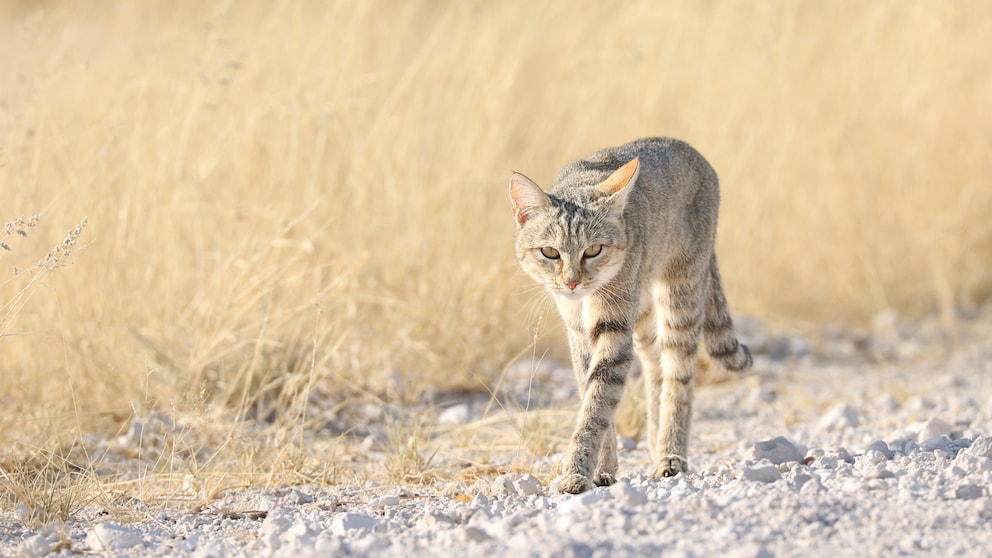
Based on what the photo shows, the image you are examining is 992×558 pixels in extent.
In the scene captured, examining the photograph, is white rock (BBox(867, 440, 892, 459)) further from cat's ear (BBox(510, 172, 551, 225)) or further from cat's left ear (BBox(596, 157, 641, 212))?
cat's ear (BBox(510, 172, 551, 225))

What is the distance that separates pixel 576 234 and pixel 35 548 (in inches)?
77.8

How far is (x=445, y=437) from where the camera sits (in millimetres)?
4992

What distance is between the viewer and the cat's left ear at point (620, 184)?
4102 millimetres

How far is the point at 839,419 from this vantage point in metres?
5.31

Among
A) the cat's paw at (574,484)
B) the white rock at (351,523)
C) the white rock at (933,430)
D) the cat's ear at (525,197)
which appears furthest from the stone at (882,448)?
the white rock at (351,523)

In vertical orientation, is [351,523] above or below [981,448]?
below

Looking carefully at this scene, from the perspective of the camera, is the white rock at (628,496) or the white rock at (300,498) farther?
the white rock at (300,498)

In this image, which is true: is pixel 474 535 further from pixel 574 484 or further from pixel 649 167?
pixel 649 167

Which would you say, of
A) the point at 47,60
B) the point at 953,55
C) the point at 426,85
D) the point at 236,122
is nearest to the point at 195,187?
the point at 236,122

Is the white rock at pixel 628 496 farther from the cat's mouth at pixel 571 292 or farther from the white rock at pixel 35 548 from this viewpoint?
the white rock at pixel 35 548

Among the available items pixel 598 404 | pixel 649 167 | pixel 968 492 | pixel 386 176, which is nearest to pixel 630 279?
pixel 598 404

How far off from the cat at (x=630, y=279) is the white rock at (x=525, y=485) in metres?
0.10

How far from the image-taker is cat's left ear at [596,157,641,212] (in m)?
4.10

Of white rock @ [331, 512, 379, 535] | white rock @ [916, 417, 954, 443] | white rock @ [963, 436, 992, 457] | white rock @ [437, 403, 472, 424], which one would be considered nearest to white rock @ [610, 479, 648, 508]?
white rock @ [331, 512, 379, 535]
